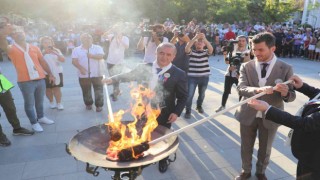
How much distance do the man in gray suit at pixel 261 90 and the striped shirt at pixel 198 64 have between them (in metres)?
2.80

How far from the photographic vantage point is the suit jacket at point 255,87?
3.34 metres

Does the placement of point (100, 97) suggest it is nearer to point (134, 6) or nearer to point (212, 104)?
point (212, 104)

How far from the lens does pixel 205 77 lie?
6570 mm

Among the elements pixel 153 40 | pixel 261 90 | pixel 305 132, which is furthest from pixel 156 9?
pixel 305 132

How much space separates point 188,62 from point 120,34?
2.36m

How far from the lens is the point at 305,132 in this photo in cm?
266

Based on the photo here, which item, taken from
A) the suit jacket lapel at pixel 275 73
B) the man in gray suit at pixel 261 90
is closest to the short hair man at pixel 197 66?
the man in gray suit at pixel 261 90

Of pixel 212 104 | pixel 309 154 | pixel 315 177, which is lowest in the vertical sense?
pixel 212 104

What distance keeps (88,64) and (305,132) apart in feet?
17.0

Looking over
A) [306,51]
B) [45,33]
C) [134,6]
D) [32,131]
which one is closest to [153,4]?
[134,6]

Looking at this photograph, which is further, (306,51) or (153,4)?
(153,4)

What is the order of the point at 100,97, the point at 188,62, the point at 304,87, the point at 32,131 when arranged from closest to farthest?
the point at 304,87
the point at 32,131
the point at 188,62
the point at 100,97

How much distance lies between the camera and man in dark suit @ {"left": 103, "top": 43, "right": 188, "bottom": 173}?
3681 millimetres

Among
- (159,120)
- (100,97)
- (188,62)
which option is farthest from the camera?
(100,97)
